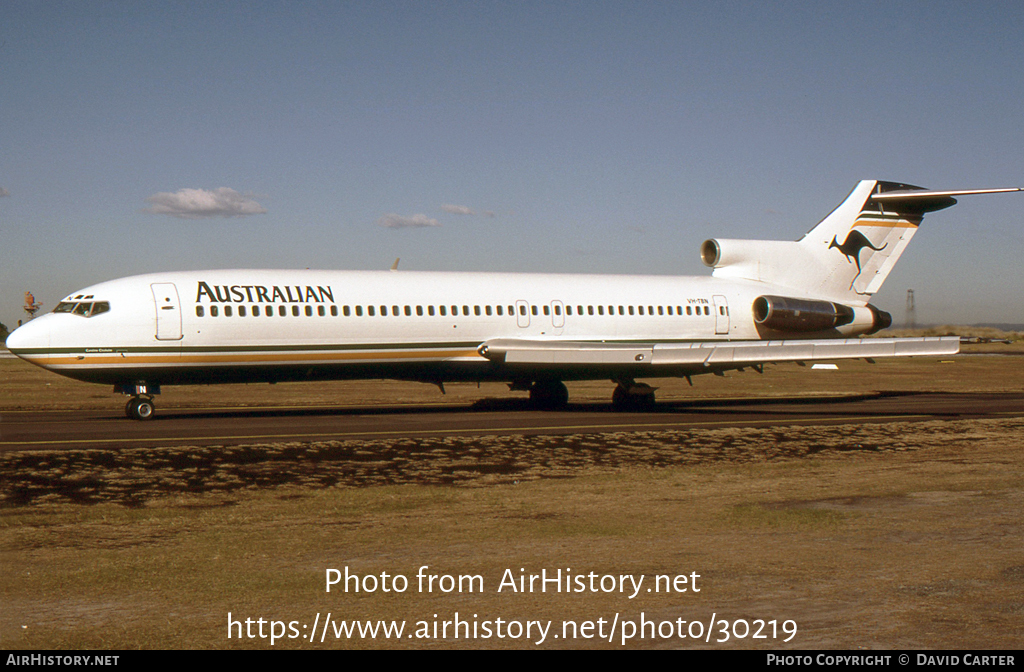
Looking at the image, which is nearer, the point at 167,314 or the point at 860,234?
the point at 167,314

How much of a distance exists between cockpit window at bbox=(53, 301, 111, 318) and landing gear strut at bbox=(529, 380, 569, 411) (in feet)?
42.2

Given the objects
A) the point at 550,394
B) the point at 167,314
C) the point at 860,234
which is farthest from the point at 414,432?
the point at 860,234

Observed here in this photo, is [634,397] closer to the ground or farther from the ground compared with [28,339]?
closer to the ground

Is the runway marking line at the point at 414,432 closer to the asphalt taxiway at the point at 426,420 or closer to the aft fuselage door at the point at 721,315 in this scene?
the asphalt taxiway at the point at 426,420

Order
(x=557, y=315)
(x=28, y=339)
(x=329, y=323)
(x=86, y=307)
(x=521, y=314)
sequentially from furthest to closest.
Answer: (x=557, y=315)
(x=521, y=314)
(x=329, y=323)
(x=86, y=307)
(x=28, y=339)

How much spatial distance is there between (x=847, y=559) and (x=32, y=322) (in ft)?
66.8

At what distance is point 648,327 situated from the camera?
31.0 metres

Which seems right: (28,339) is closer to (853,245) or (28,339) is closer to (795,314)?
(795,314)

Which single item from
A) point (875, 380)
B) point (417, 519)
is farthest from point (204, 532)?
point (875, 380)

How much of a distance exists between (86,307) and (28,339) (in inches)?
58.0

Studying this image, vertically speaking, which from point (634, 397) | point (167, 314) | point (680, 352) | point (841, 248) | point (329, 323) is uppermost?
point (841, 248)

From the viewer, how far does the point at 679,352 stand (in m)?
27.4

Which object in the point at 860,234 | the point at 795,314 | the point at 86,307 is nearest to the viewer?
the point at 86,307

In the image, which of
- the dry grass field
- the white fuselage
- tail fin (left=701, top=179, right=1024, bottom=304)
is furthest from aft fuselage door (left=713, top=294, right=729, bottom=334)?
the dry grass field
